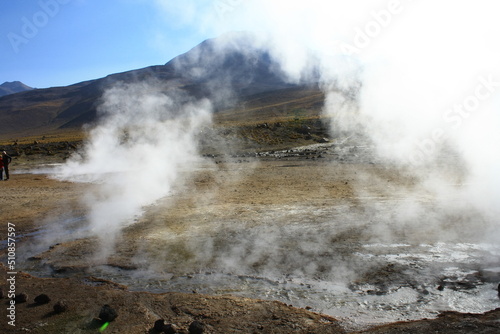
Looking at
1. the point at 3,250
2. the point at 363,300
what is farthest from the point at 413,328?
the point at 3,250

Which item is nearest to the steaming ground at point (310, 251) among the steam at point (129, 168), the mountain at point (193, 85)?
the steam at point (129, 168)

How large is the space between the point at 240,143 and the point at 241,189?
18686 mm

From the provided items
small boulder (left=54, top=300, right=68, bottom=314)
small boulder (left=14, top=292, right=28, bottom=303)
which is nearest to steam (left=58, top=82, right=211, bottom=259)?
small boulder (left=14, top=292, right=28, bottom=303)

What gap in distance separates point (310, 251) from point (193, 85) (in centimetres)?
11688

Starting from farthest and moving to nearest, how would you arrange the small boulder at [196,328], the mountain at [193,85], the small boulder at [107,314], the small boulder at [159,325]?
1. the mountain at [193,85]
2. the small boulder at [107,314]
3. the small boulder at [159,325]
4. the small boulder at [196,328]

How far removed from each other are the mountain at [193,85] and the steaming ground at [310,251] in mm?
88766

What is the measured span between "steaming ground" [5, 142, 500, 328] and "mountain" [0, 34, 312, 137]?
88766 millimetres

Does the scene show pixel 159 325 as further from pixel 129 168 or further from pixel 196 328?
pixel 129 168

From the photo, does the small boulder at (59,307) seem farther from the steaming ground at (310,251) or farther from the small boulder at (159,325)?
the small boulder at (159,325)

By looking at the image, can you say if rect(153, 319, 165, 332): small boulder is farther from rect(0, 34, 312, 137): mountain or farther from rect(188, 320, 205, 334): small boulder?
rect(0, 34, 312, 137): mountain

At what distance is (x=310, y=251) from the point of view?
25.0 feet

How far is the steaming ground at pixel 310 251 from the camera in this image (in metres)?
5.80

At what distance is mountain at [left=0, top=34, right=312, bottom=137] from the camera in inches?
4471

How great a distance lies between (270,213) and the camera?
10.5m
